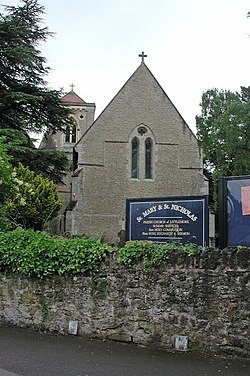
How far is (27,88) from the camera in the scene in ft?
83.9

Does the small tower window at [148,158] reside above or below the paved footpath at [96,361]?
above

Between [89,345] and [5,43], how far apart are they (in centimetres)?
2068

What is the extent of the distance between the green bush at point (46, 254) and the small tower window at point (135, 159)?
23533 mm

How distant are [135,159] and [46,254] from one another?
24995 millimetres

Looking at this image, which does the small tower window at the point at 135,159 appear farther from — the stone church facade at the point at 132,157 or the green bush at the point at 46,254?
the green bush at the point at 46,254

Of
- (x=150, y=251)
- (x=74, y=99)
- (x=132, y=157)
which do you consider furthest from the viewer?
(x=74, y=99)

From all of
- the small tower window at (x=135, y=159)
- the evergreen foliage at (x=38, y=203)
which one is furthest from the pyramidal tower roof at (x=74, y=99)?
the evergreen foliage at (x=38, y=203)

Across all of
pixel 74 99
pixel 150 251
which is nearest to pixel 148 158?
pixel 74 99

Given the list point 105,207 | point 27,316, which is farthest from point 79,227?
point 27,316

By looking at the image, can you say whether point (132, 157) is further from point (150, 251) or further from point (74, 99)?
point (150, 251)

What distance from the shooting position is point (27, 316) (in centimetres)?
995

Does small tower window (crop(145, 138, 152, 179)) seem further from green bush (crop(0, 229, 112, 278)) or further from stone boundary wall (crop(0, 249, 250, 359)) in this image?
stone boundary wall (crop(0, 249, 250, 359))

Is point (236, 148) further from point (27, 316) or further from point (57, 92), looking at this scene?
point (27, 316)

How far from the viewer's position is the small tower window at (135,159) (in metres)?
34.0
